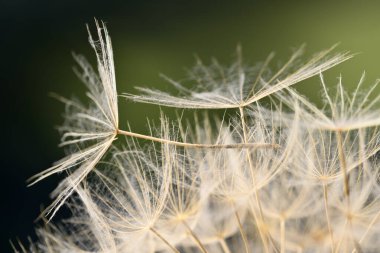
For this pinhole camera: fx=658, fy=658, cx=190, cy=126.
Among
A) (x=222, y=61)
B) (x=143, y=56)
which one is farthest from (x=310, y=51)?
(x=143, y=56)

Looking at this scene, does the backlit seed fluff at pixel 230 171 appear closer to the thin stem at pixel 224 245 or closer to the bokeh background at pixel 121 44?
the thin stem at pixel 224 245

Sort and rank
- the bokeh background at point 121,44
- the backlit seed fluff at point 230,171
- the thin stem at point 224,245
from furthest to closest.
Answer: the bokeh background at point 121,44 < the thin stem at point 224,245 < the backlit seed fluff at point 230,171

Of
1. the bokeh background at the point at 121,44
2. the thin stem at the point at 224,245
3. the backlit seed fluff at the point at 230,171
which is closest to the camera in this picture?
the backlit seed fluff at the point at 230,171

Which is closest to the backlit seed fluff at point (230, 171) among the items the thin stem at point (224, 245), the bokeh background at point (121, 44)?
the thin stem at point (224, 245)

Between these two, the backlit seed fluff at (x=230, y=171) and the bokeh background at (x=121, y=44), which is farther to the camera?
the bokeh background at (x=121, y=44)

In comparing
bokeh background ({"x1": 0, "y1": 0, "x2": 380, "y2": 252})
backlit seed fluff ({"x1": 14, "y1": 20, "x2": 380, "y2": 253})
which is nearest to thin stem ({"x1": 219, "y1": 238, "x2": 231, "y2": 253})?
backlit seed fluff ({"x1": 14, "y1": 20, "x2": 380, "y2": 253})

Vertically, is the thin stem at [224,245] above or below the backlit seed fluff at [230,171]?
below

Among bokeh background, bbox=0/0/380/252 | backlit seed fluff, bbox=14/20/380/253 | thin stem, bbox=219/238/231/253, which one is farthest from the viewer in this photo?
bokeh background, bbox=0/0/380/252

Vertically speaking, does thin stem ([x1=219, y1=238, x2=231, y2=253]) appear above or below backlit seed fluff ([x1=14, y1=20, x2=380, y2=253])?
below

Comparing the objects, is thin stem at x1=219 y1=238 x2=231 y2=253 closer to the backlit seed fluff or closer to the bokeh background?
the backlit seed fluff
